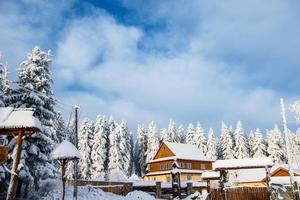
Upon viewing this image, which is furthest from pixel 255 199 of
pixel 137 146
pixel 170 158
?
pixel 137 146

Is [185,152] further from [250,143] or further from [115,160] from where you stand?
[250,143]

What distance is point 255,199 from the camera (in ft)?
90.5

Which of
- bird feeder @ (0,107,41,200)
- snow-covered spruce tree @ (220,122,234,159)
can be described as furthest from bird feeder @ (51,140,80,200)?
snow-covered spruce tree @ (220,122,234,159)

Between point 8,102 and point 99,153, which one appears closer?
point 8,102

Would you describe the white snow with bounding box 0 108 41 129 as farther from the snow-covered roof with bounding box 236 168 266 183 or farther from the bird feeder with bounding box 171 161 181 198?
the snow-covered roof with bounding box 236 168 266 183

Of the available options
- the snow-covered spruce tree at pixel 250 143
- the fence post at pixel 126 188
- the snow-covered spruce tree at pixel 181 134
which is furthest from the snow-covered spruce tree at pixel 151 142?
the fence post at pixel 126 188

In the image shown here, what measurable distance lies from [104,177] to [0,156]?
148 feet

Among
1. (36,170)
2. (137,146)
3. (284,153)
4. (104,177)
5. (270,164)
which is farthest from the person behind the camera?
(137,146)

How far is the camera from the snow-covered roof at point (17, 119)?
667 inches

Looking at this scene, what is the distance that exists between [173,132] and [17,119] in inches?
2722

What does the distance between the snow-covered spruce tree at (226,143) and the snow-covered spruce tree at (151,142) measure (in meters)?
16.6

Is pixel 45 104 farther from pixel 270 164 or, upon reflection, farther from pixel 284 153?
pixel 284 153

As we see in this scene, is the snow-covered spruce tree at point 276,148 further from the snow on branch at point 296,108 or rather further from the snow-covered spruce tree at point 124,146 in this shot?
the snow on branch at point 296,108

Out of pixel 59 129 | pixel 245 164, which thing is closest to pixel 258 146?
pixel 59 129
